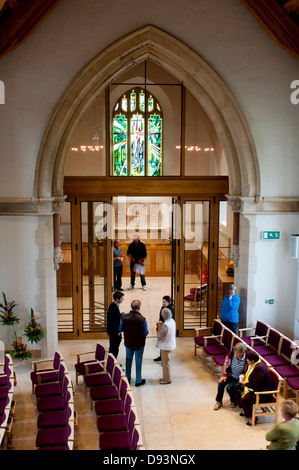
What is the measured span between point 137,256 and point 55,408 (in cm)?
575

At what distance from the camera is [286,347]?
763cm

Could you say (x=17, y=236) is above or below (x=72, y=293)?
above

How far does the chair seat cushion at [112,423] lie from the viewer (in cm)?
570

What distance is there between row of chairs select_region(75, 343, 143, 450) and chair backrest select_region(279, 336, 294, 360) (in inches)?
102

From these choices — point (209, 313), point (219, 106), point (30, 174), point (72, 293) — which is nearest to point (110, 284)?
point (72, 293)

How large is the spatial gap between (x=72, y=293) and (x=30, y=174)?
2.38 meters

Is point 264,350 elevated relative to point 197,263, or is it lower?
lower

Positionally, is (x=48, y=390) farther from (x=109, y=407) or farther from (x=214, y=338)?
(x=214, y=338)

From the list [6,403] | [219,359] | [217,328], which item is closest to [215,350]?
[219,359]

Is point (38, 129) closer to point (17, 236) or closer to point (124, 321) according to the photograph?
point (17, 236)

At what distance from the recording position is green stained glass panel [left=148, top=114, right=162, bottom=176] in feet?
30.4

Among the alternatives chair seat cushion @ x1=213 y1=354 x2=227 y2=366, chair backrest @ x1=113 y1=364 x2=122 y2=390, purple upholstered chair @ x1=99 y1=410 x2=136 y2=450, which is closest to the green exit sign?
chair seat cushion @ x1=213 y1=354 x2=227 y2=366

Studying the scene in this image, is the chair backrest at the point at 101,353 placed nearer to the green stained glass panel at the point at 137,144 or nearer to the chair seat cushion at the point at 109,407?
the chair seat cushion at the point at 109,407

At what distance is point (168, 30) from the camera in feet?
26.1
